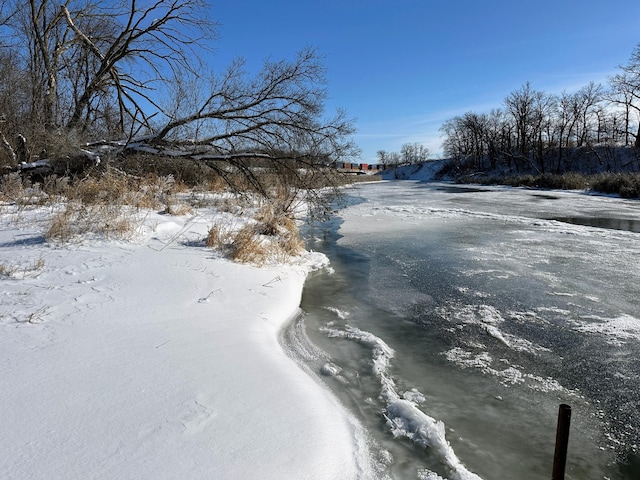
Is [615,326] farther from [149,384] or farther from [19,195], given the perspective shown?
[19,195]

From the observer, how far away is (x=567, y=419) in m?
1.39

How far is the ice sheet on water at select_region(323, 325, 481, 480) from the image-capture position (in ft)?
7.40

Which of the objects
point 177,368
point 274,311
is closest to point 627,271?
point 274,311

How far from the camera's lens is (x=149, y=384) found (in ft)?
7.59

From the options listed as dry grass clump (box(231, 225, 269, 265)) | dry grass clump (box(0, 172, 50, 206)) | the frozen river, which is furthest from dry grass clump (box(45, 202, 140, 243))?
the frozen river

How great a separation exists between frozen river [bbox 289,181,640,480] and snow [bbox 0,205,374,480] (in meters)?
0.43

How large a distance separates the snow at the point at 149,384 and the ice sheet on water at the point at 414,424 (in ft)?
1.12

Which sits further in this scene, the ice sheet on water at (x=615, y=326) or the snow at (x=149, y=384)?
the ice sheet on water at (x=615, y=326)

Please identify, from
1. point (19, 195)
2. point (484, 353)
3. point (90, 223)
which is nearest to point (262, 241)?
point (90, 223)

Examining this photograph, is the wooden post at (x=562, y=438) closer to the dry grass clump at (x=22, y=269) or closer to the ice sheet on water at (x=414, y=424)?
the ice sheet on water at (x=414, y=424)

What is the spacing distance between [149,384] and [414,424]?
167cm

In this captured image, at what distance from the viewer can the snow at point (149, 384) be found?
5.76 ft

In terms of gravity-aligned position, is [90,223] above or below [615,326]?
above

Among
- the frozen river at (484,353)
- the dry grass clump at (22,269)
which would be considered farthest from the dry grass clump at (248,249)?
the dry grass clump at (22,269)
